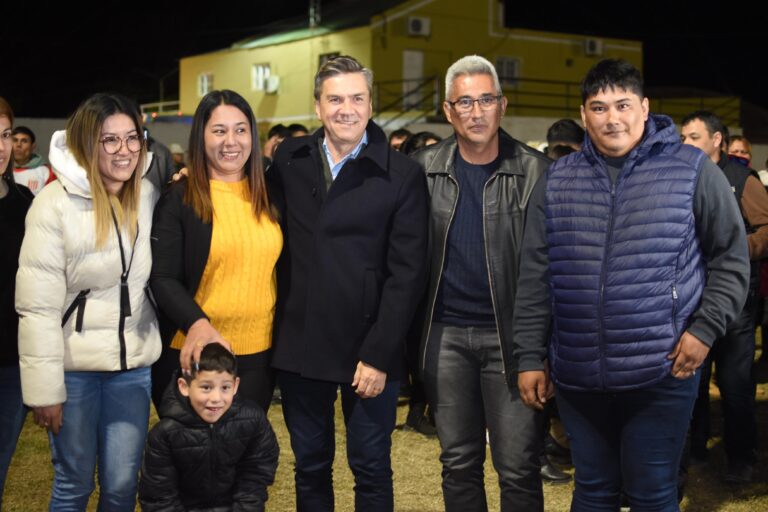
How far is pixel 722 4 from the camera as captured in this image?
161ft

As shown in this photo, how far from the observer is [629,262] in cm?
352

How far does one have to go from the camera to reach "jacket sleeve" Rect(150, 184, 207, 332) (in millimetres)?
3750

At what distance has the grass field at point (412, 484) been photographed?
18.1 feet

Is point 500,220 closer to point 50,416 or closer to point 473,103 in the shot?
point 473,103

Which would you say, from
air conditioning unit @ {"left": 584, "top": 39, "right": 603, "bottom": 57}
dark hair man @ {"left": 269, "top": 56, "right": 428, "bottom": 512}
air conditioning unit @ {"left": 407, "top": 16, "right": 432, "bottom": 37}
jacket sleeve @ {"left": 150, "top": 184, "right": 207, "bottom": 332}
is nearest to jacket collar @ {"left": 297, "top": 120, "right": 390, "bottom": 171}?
dark hair man @ {"left": 269, "top": 56, "right": 428, "bottom": 512}

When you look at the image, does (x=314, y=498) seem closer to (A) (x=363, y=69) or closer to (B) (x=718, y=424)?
(A) (x=363, y=69)

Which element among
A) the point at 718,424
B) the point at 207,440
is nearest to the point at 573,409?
the point at 207,440

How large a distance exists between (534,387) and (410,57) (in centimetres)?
2525

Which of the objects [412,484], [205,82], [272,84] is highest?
[205,82]

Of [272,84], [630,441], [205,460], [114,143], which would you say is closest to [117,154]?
[114,143]

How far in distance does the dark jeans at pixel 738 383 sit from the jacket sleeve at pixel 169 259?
3563 mm

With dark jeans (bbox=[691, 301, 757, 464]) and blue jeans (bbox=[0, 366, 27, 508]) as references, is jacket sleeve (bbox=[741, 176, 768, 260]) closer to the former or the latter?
dark jeans (bbox=[691, 301, 757, 464])

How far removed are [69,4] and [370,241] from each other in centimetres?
4926

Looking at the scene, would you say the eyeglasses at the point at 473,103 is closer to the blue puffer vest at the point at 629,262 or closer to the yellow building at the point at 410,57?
the blue puffer vest at the point at 629,262
